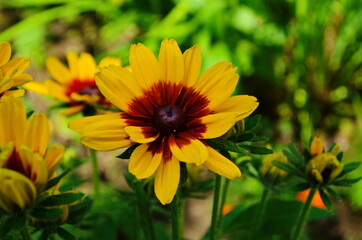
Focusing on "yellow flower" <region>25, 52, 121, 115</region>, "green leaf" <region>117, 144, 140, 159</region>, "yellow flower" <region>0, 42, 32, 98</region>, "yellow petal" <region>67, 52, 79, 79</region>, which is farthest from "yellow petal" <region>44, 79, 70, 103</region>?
"green leaf" <region>117, 144, 140, 159</region>

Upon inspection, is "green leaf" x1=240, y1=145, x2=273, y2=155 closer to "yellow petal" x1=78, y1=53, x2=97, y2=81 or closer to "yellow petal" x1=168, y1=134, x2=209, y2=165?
"yellow petal" x1=168, y1=134, x2=209, y2=165

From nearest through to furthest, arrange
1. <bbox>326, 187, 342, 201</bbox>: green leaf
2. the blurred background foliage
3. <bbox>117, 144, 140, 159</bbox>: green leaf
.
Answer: <bbox>117, 144, 140, 159</bbox>: green leaf < <bbox>326, 187, 342, 201</bbox>: green leaf < the blurred background foliage

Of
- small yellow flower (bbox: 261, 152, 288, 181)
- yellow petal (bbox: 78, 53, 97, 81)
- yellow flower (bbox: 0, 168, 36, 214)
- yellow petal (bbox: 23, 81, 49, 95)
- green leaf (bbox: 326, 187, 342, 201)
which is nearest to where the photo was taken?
yellow flower (bbox: 0, 168, 36, 214)

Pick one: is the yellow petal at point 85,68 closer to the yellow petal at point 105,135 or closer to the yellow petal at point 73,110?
the yellow petal at point 73,110

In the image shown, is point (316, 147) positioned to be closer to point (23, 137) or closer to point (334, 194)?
point (334, 194)

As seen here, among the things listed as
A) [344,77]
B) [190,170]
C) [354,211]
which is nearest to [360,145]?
[354,211]

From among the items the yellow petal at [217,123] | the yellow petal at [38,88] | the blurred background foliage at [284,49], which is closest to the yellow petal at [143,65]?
the yellow petal at [217,123]

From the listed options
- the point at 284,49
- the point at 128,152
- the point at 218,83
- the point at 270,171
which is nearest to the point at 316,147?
the point at 270,171
